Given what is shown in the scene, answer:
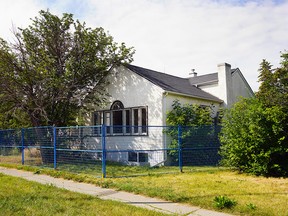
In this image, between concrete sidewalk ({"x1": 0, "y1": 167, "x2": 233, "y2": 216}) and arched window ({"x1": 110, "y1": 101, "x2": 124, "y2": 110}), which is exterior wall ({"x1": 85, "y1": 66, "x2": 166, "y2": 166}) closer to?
arched window ({"x1": 110, "y1": 101, "x2": 124, "y2": 110})

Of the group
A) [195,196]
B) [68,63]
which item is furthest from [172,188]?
[68,63]

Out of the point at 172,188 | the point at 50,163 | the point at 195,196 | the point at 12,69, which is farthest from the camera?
the point at 12,69

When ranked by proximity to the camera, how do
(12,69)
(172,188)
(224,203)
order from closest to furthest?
(224,203) → (172,188) → (12,69)

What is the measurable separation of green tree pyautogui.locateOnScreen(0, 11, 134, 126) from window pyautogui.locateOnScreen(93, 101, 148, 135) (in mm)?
1709

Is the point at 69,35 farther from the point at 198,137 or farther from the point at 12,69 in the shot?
the point at 198,137

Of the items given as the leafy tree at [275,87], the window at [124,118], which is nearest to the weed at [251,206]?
the leafy tree at [275,87]

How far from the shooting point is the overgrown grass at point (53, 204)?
5.63 meters

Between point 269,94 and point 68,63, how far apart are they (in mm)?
9167

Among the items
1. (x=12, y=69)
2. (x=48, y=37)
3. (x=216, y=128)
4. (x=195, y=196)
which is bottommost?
(x=195, y=196)

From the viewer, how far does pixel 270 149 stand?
9.68 metres

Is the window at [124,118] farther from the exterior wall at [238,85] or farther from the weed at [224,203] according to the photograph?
the weed at [224,203]

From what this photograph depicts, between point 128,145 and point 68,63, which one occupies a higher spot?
point 68,63

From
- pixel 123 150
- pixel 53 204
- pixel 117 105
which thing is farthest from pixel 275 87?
pixel 53 204

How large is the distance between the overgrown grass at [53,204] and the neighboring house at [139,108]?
641cm
